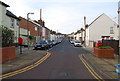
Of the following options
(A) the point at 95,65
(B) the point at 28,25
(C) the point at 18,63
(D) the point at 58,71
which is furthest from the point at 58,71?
(B) the point at 28,25

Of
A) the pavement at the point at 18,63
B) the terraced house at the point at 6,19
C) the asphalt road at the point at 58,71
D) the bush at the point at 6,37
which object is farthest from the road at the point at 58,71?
the terraced house at the point at 6,19

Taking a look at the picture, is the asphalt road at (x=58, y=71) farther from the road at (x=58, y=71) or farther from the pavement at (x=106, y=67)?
the pavement at (x=106, y=67)

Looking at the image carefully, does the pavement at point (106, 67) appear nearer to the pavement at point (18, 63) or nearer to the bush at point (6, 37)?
the pavement at point (18, 63)

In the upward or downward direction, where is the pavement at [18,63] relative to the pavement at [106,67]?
upward

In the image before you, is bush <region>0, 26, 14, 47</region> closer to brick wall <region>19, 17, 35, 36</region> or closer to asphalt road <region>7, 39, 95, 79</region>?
asphalt road <region>7, 39, 95, 79</region>

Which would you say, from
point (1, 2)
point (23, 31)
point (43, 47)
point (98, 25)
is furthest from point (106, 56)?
point (98, 25)

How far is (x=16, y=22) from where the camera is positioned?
35312mm

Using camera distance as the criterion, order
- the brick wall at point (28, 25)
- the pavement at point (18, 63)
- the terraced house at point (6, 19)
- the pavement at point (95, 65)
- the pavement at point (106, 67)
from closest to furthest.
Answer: the pavement at point (106, 67) → the pavement at point (95, 65) → the pavement at point (18, 63) → the terraced house at point (6, 19) → the brick wall at point (28, 25)

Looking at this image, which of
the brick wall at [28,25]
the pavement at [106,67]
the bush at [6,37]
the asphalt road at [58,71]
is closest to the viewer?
the asphalt road at [58,71]

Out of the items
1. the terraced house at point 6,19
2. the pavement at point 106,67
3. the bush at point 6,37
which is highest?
the terraced house at point 6,19

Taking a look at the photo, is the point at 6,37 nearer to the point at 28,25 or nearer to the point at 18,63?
the point at 18,63

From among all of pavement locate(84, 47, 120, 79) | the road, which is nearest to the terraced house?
the road

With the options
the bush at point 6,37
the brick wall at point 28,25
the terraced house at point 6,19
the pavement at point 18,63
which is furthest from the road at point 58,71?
the brick wall at point 28,25

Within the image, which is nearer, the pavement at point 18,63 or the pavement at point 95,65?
the pavement at point 95,65
